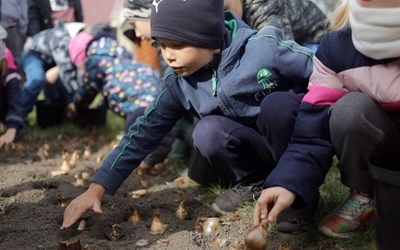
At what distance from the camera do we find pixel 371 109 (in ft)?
6.39

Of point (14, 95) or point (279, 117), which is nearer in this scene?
point (279, 117)

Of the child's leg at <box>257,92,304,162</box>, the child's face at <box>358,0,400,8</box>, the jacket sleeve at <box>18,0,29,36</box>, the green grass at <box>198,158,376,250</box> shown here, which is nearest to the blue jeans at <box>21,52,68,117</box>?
the jacket sleeve at <box>18,0,29,36</box>

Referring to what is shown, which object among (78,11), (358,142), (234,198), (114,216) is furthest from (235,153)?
(78,11)

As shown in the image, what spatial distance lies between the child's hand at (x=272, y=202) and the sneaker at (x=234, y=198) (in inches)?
31.8

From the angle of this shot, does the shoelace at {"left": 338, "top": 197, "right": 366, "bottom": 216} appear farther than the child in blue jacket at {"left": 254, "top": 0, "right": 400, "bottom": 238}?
Yes

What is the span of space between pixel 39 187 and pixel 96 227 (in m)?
0.67

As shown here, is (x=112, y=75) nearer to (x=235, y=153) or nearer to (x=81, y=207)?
(x=235, y=153)

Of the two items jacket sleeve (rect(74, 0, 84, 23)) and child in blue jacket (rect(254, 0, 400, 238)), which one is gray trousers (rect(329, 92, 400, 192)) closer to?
child in blue jacket (rect(254, 0, 400, 238))

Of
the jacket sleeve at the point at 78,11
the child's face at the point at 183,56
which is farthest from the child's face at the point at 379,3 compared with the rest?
the jacket sleeve at the point at 78,11

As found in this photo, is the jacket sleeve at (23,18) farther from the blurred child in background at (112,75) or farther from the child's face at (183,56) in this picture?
the child's face at (183,56)

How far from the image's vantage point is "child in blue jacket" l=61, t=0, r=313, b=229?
2363 millimetres

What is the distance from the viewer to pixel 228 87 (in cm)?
248

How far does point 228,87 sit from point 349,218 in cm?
73

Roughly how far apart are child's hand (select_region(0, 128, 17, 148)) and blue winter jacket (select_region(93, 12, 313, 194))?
6.12ft
